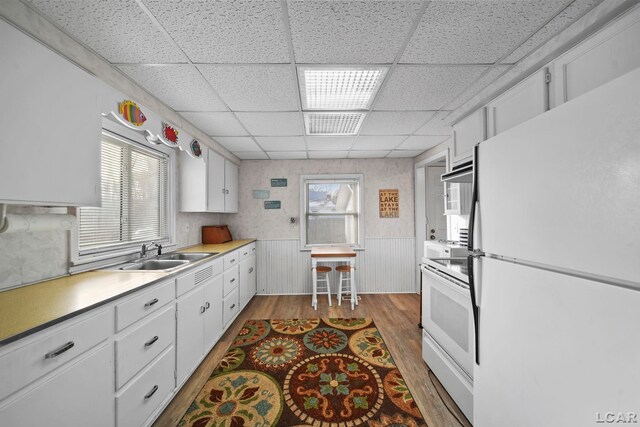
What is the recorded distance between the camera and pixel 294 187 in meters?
4.21

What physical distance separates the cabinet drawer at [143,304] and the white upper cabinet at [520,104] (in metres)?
2.56

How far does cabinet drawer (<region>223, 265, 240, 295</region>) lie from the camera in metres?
2.69

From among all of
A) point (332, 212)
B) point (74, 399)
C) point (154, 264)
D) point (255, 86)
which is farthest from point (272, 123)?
point (74, 399)

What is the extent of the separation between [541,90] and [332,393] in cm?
247

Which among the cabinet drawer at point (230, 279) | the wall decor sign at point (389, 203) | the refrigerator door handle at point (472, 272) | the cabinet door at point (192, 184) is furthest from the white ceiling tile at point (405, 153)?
the cabinet drawer at point (230, 279)

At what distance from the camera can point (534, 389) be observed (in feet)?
2.98

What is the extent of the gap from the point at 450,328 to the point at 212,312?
2155mm

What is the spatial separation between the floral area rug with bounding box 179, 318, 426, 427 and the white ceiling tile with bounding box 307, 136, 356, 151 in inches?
96.7

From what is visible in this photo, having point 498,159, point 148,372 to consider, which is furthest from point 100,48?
point 498,159

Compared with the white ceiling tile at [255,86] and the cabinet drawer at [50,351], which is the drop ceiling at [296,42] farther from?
the cabinet drawer at [50,351]

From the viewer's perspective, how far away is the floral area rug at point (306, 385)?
1602mm

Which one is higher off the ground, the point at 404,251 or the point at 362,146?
the point at 362,146

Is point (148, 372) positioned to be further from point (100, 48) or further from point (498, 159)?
point (498, 159)

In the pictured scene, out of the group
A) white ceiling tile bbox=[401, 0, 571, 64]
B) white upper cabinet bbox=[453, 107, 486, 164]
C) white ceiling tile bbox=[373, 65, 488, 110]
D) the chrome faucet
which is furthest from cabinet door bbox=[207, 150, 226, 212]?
white upper cabinet bbox=[453, 107, 486, 164]
